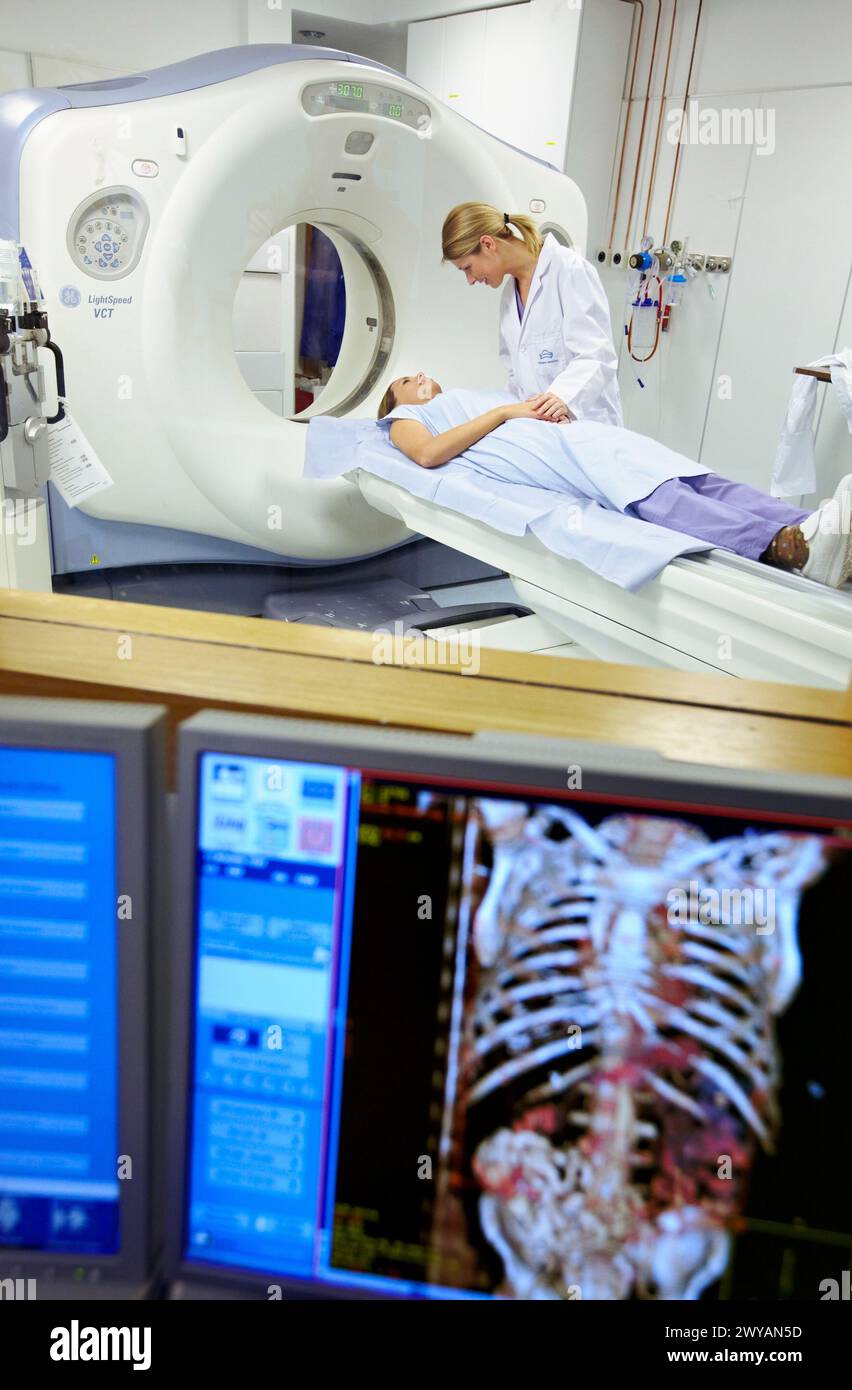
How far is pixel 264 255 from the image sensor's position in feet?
12.7

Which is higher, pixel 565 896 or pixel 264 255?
pixel 264 255

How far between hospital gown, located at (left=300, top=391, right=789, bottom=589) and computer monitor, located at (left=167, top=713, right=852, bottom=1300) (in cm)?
148

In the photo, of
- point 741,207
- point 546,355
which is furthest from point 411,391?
point 741,207

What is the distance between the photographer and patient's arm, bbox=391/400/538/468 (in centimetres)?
260

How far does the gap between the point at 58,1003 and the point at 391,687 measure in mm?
297

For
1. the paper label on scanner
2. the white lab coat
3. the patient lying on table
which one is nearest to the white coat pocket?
the white lab coat

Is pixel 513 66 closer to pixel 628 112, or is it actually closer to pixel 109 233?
pixel 628 112

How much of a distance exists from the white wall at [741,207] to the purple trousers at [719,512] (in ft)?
5.47

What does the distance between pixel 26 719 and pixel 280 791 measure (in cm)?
14

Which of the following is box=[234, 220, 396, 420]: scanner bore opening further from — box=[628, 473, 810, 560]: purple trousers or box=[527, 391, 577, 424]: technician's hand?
box=[628, 473, 810, 560]: purple trousers

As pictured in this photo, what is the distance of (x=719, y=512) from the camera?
208 cm

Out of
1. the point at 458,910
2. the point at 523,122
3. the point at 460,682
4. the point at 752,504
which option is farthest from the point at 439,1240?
the point at 523,122

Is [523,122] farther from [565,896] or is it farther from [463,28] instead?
[565,896]
